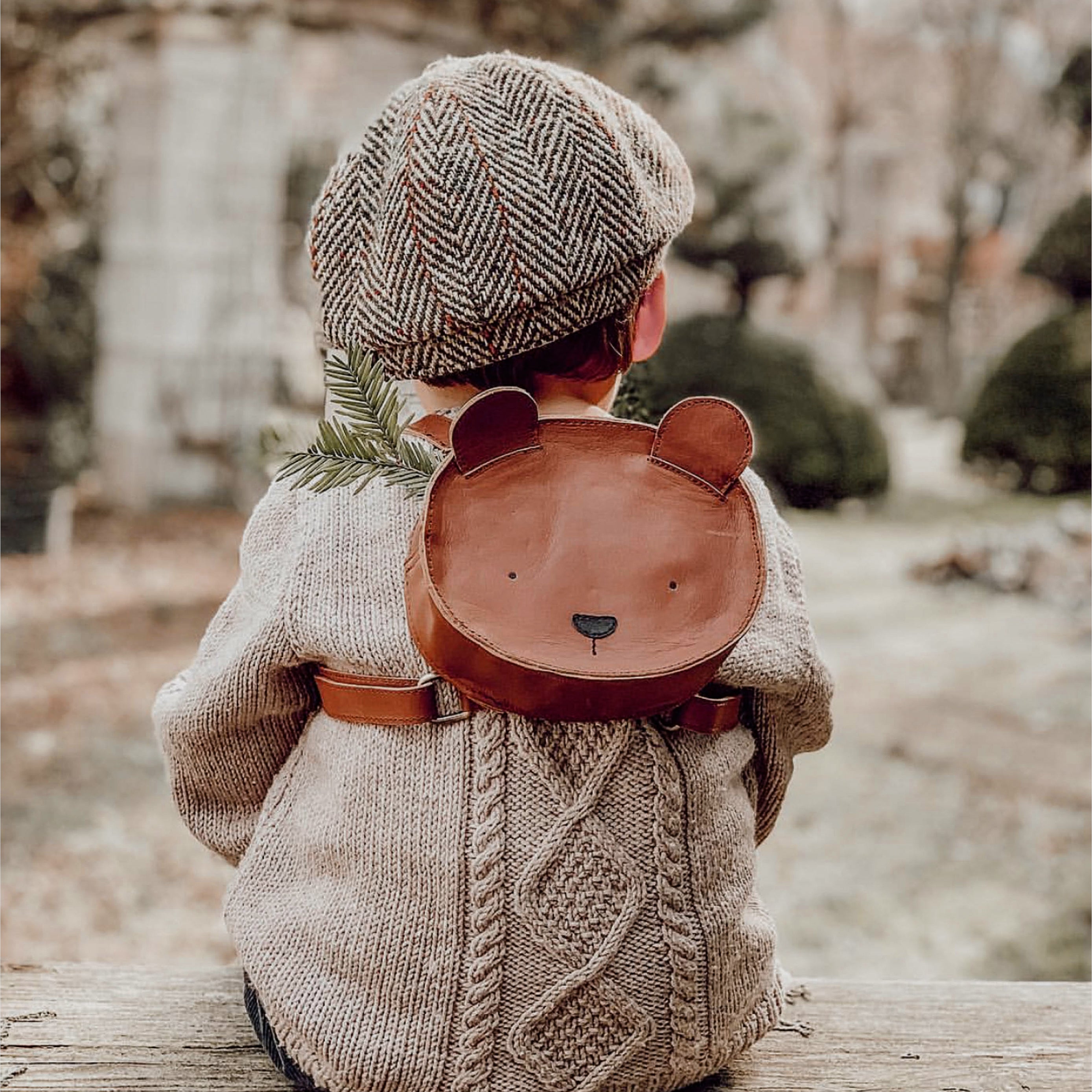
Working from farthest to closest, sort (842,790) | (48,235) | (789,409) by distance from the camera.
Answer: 1. (789,409)
2. (48,235)
3. (842,790)

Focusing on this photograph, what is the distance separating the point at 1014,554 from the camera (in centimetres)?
632

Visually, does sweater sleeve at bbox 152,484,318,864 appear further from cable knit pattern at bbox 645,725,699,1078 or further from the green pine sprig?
cable knit pattern at bbox 645,725,699,1078

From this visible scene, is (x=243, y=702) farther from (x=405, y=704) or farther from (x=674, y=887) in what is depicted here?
(x=674, y=887)

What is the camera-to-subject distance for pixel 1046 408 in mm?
8844

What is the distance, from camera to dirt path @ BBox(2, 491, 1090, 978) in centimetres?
296

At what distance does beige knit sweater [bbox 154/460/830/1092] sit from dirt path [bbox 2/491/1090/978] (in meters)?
1.74

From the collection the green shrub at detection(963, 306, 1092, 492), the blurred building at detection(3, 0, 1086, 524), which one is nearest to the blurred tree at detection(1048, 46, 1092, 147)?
the green shrub at detection(963, 306, 1092, 492)

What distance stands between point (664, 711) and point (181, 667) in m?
3.86

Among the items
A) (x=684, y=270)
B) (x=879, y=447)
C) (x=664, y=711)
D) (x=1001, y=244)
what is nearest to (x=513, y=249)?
(x=664, y=711)

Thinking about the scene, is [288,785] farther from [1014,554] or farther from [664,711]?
[1014,554]

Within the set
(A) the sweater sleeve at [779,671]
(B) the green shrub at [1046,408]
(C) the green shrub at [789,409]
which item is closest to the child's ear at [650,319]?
(A) the sweater sleeve at [779,671]

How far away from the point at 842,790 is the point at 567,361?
289cm

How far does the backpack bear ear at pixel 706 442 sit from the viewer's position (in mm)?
1080

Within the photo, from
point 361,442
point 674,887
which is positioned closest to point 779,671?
point 674,887
